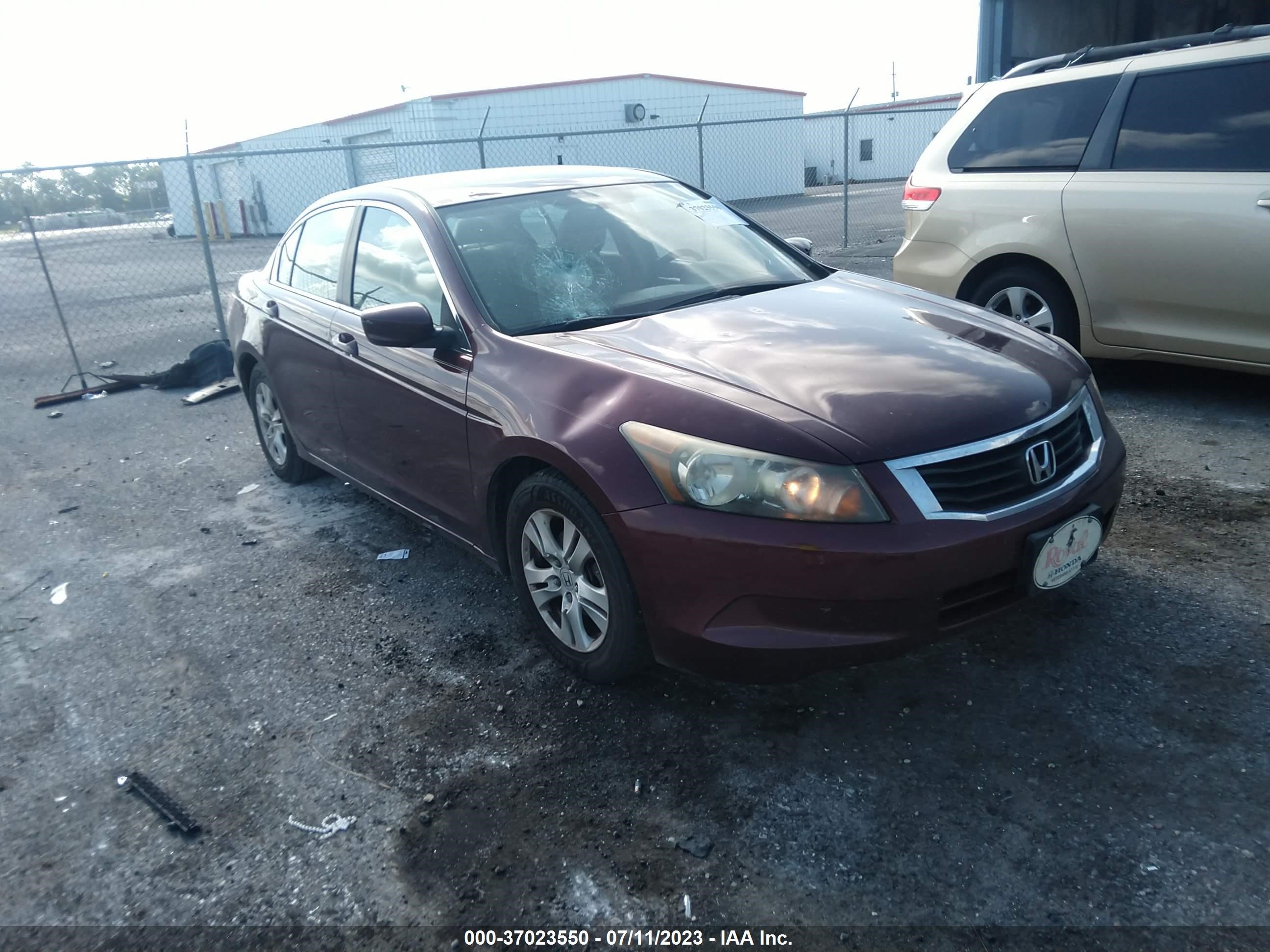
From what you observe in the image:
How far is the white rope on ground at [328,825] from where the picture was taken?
8.87 feet

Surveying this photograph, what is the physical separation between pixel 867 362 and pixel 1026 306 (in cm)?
347

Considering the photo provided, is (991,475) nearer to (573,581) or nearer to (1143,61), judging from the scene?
(573,581)

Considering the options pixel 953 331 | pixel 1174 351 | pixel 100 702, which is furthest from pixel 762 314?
pixel 1174 351

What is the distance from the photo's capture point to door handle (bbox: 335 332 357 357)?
4.16 m

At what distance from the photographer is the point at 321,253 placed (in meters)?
4.79

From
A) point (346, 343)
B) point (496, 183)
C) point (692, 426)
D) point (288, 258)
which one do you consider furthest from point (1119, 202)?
point (288, 258)

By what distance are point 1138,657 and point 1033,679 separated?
1.20 ft

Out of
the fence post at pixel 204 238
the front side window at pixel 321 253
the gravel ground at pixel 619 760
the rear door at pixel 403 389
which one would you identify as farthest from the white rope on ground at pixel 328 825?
the fence post at pixel 204 238

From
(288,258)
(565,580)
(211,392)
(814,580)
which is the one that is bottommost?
(211,392)

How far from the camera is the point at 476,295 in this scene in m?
3.60

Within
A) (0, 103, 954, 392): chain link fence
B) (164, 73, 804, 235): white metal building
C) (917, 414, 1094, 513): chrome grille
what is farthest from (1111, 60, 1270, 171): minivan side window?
(164, 73, 804, 235): white metal building

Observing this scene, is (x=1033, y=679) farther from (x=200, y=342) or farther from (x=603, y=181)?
(x=200, y=342)

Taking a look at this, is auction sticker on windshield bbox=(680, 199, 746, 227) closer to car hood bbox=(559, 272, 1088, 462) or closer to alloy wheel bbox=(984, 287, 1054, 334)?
car hood bbox=(559, 272, 1088, 462)

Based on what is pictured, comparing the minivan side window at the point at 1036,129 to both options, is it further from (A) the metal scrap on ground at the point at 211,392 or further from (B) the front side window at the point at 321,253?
(A) the metal scrap on ground at the point at 211,392
